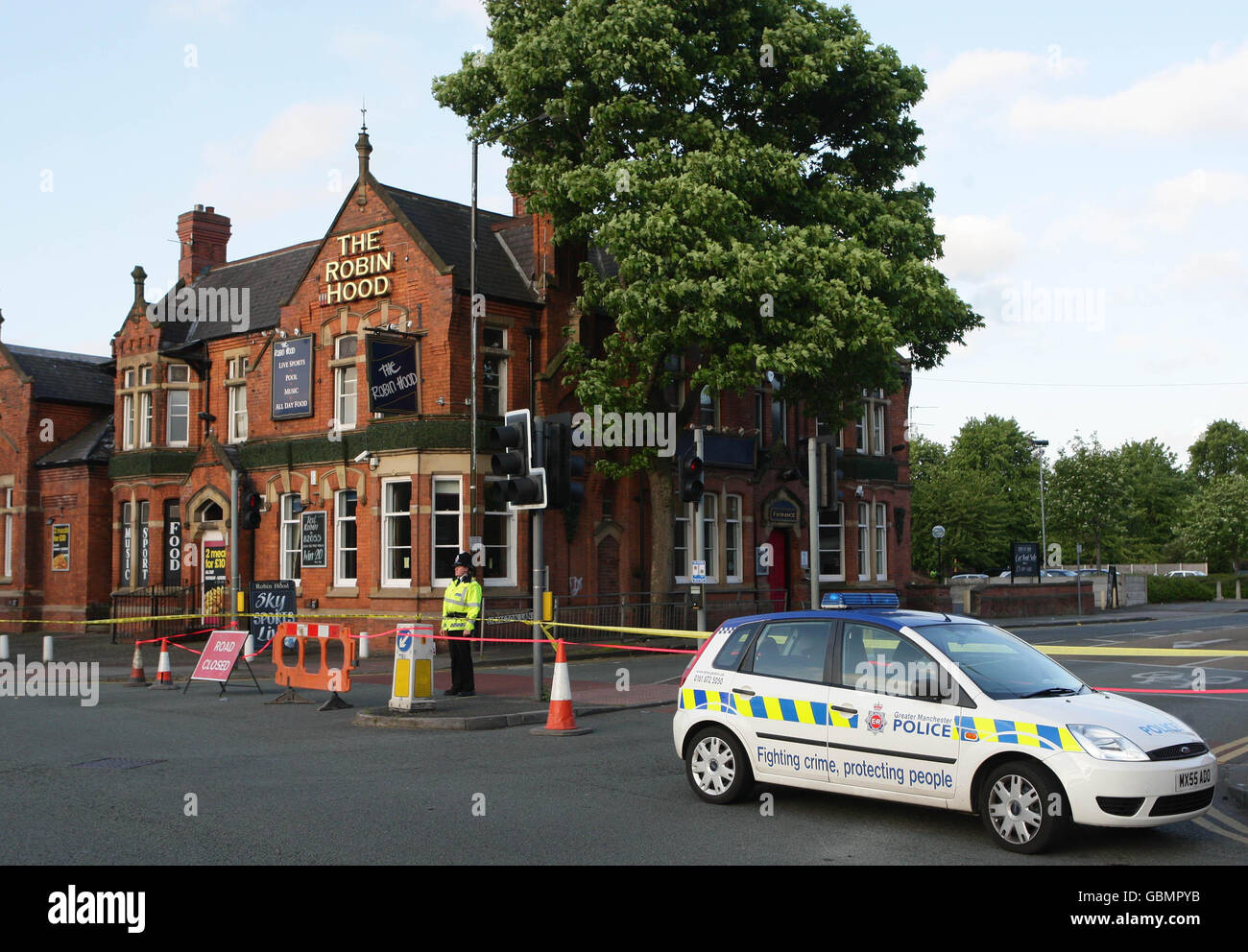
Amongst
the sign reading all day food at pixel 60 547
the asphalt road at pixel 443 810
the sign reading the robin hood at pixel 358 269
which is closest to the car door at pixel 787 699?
the asphalt road at pixel 443 810

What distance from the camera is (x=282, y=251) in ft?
115

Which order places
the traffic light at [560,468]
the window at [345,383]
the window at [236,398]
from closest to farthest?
1. the traffic light at [560,468]
2. the window at [345,383]
3. the window at [236,398]

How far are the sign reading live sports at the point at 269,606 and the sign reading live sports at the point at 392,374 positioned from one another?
236 inches

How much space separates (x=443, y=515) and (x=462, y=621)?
1121cm

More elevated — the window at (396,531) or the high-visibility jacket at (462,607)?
the window at (396,531)

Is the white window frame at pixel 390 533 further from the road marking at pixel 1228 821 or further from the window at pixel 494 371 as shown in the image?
the road marking at pixel 1228 821

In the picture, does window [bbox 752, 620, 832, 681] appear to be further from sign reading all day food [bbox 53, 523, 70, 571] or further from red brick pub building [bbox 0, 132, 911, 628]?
sign reading all day food [bbox 53, 523, 70, 571]

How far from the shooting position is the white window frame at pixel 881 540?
3900 cm

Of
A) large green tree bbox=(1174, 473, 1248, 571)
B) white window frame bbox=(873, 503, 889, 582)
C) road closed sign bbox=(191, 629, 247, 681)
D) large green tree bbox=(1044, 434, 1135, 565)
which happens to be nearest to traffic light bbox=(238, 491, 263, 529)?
road closed sign bbox=(191, 629, 247, 681)

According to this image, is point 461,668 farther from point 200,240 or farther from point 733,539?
point 200,240
